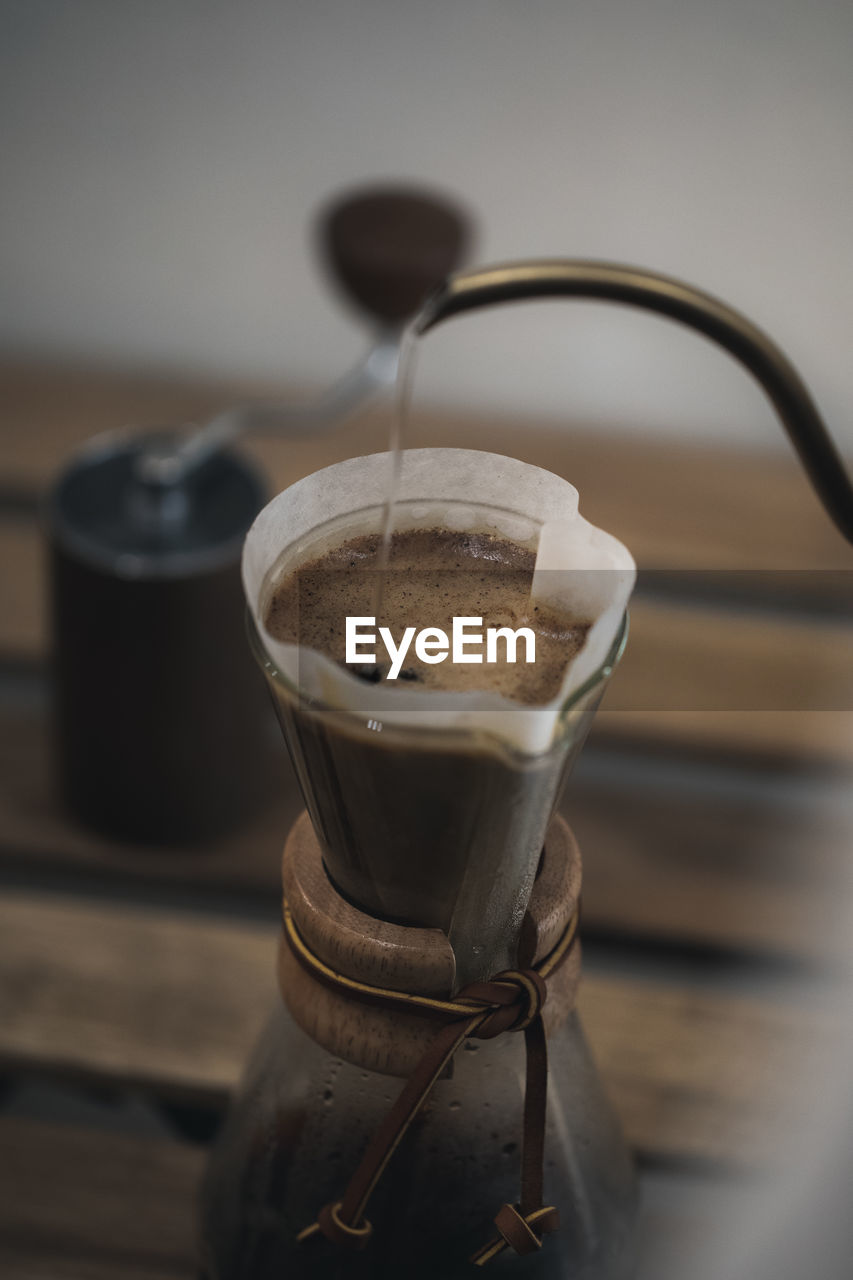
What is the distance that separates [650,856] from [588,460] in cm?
29

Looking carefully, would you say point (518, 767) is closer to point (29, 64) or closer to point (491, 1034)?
point (491, 1034)

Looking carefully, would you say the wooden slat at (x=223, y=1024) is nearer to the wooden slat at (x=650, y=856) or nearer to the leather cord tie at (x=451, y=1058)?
the wooden slat at (x=650, y=856)

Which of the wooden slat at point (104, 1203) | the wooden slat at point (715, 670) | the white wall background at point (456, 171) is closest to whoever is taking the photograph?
the wooden slat at point (104, 1203)

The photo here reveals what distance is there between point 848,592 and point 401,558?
57 centimetres

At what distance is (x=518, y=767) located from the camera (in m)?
0.20

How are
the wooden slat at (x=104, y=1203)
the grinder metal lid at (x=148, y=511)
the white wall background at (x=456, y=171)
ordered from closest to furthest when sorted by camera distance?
the wooden slat at (x=104, y=1203) → the grinder metal lid at (x=148, y=511) → the white wall background at (x=456, y=171)

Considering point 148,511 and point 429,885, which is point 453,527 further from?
point 148,511

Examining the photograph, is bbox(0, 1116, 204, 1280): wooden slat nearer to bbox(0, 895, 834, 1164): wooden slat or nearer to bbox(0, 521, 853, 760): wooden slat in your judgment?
bbox(0, 895, 834, 1164): wooden slat

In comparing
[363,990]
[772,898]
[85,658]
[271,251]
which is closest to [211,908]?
[85,658]

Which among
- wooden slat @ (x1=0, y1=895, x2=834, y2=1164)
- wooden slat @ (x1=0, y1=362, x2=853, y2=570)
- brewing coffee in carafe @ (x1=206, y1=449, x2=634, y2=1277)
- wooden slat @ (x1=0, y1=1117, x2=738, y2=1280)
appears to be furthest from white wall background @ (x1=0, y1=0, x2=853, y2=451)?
brewing coffee in carafe @ (x1=206, y1=449, x2=634, y2=1277)

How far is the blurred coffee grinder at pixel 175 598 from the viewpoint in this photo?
56 centimetres

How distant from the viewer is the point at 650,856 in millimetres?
625

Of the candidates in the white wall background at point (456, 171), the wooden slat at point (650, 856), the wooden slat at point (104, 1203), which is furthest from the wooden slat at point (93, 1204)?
the white wall background at point (456, 171)

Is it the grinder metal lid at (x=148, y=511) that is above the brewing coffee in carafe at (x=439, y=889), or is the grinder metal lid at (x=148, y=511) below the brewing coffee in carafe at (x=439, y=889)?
below
